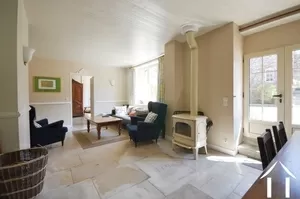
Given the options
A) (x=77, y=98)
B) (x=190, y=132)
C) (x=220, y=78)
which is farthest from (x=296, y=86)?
(x=77, y=98)

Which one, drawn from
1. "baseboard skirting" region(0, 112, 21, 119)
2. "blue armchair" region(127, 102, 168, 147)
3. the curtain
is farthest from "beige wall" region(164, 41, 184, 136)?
"baseboard skirting" region(0, 112, 21, 119)

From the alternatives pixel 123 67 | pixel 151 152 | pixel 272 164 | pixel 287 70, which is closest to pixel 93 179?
pixel 151 152

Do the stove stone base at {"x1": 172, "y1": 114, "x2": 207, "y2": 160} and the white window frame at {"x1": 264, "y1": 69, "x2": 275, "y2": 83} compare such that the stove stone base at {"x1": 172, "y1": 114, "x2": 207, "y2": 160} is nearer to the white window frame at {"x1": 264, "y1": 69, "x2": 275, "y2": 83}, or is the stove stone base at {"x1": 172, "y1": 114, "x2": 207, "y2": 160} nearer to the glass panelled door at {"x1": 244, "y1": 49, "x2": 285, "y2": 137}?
the glass panelled door at {"x1": 244, "y1": 49, "x2": 285, "y2": 137}

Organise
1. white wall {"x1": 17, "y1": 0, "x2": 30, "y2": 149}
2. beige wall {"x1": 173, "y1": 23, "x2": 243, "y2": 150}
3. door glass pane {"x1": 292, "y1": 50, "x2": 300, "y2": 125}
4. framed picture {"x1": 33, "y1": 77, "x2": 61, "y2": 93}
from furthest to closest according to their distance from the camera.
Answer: framed picture {"x1": 33, "y1": 77, "x2": 61, "y2": 93}
beige wall {"x1": 173, "y1": 23, "x2": 243, "y2": 150}
door glass pane {"x1": 292, "y1": 50, "x2": 300, "y2": 125}
white wall {"x1": 17, "y1": 0, "x2": 30, "y2": 149}

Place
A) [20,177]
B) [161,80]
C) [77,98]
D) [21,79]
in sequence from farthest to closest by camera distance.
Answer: [77,98], [161,80], [21,79], [20,177]

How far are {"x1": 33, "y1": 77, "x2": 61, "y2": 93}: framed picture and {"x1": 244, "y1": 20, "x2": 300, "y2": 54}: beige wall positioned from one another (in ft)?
19.3

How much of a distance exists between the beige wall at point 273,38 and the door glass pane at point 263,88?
211 millimetres

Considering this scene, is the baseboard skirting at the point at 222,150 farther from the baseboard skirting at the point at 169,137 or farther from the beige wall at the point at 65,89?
the beige wall at the point at 65,89

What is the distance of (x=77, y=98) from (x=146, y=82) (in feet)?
15.9

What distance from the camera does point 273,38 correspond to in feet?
9.46

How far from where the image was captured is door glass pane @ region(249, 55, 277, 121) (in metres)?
2.90

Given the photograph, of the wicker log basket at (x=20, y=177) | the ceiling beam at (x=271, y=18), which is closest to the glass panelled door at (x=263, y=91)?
the ceiling beam at (x=271, y=18)

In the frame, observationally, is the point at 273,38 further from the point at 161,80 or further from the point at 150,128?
the point at 150,128

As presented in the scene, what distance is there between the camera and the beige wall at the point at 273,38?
2.65 metres
